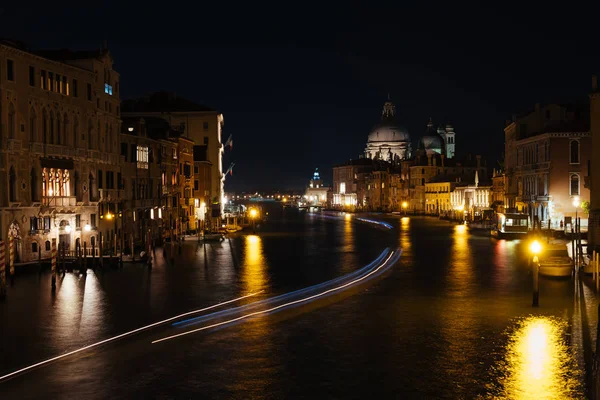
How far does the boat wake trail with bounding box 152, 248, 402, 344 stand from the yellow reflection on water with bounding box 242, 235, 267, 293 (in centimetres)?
246

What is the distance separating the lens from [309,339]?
1894cm

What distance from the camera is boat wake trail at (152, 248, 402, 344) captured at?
2139 cm

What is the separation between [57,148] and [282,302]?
19210mm

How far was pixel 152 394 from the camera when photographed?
14125 mm

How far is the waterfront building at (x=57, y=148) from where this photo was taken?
3397 centimetres

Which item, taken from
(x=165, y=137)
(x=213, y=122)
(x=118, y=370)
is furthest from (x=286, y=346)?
(x=213, y=122)

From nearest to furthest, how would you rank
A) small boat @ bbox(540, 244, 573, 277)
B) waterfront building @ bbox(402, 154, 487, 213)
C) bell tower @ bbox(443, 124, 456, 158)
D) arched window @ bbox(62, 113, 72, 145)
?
small boat @ bbox(540, 244, 573, 277) → arched window @ bbox(62, 113, 72, 145) → waterfront building @ bbox(402, 154, 487, 213) → bell tower @ bbox(443, 124, 456, 158)

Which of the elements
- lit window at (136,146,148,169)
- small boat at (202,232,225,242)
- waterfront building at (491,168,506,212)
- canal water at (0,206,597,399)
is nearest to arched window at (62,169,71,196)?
canal water at (0,206,597,399)

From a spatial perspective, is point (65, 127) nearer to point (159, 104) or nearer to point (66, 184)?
point (66, 184)

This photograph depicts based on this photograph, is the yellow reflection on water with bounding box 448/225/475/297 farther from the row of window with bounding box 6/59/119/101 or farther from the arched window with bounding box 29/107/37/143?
the row of window with bounding box 6/59/119/101

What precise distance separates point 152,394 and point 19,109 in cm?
2475

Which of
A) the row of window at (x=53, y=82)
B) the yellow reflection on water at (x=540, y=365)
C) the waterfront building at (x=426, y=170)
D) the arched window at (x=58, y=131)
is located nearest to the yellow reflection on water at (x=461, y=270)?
the yellow reflection on water at (x=540, y=365)

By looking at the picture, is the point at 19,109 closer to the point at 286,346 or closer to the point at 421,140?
the point at 286,346

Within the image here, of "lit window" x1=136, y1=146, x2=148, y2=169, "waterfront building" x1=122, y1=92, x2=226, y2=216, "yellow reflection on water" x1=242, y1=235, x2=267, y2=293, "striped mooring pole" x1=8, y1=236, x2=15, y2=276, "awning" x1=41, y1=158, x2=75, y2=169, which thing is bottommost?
"yellow reflection on water" x1=242, y1=235, x2=267, y2=293
